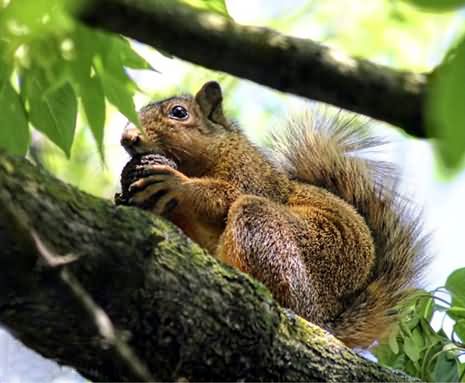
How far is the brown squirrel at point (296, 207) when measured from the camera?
12.1 feet

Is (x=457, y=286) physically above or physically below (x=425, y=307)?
above

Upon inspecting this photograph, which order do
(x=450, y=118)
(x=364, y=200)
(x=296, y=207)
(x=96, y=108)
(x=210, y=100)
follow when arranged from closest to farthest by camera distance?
1. (x=450, y=118)
2. (x=96, y=108)
3. (x=296, y=207)
4. (x=364, y=200)
5. (x=210, y=100)

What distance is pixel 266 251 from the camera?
375 centimetres

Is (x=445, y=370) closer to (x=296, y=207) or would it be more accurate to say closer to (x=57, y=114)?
(x=296, y=207)

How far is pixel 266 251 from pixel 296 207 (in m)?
0.55

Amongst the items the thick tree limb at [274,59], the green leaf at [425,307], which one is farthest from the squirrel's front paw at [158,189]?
the thick tree limb at [274,59]

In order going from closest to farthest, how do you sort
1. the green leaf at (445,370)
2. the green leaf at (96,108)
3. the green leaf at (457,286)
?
the green leaf at (96,108) → the green leaf at (445,370) → the green leaf at (457,286)

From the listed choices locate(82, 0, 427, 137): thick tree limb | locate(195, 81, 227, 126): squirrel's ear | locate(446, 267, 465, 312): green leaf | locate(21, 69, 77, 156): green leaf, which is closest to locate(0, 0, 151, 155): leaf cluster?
locate(21, 69, 77, 156): green leaf

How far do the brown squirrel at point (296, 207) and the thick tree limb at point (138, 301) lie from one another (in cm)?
91

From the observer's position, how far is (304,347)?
9.16 ft

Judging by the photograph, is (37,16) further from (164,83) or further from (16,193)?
(164,83)

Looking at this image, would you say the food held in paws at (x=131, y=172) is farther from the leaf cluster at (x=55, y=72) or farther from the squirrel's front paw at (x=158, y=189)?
the leaf cluster at (x=55, y=72)

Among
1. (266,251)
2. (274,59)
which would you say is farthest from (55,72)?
(266,251)

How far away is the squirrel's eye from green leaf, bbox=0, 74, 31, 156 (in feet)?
7.21
